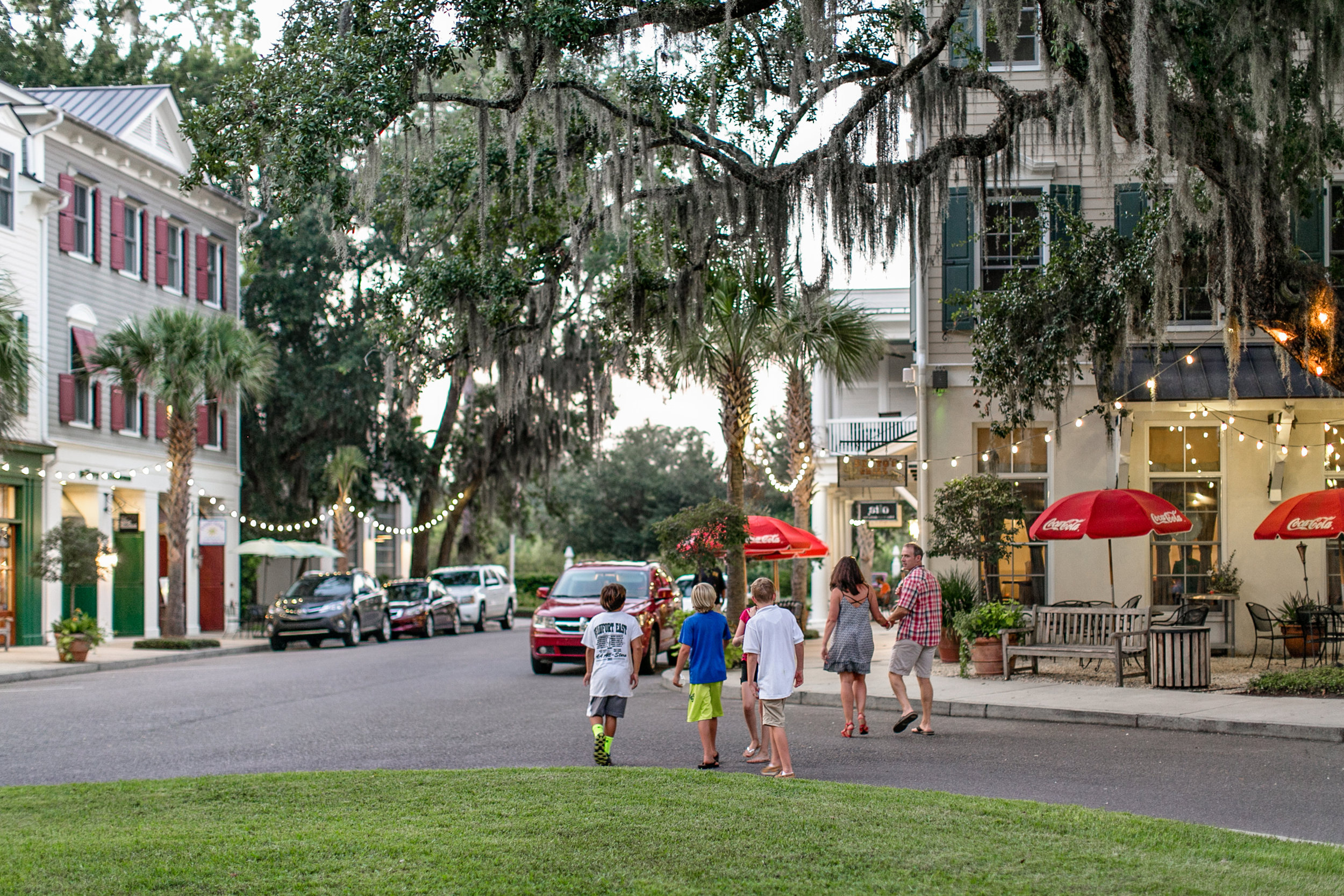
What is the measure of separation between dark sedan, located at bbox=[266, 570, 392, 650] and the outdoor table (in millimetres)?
18754

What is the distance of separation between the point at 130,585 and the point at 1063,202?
76.4 ft

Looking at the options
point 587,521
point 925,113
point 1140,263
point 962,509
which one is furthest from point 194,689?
point 587,521

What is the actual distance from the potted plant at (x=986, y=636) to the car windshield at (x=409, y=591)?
1943cm

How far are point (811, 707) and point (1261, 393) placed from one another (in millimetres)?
7644

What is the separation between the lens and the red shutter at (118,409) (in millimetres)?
29938

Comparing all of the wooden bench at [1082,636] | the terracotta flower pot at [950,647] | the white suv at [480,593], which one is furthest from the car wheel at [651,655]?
the white suv at [480,593]

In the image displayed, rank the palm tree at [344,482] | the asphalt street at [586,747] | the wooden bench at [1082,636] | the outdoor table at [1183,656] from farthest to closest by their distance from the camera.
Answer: the palm tree at [344,482], the wooden bench at [1082,636], the outdoor table at [1183,656], the asphalt street at [586,747]

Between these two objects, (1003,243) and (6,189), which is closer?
(1003,243)

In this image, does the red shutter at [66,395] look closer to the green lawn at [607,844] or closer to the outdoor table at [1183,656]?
the green lawn at [607,844]

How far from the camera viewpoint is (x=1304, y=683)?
542 inches

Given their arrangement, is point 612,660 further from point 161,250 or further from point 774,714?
point 161,250

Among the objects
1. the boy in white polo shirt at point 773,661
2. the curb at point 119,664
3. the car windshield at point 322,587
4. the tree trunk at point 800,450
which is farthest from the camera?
the car windshield at point 322,587

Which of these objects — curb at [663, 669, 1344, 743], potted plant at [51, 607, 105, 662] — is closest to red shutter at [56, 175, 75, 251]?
potted plant at [51, 607, 105, 662]

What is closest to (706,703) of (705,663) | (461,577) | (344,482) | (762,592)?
(705,663)
